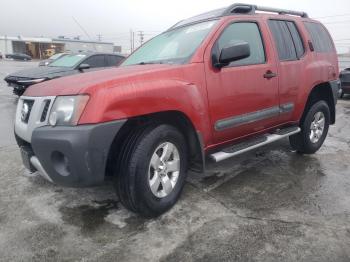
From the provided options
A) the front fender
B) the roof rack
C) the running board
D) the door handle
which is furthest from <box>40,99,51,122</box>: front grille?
the door handle

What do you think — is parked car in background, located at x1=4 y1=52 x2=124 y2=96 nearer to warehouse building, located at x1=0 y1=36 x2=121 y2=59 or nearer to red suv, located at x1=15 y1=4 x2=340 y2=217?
red suv, located at x1=15 y1=4 x2=340 y2=217

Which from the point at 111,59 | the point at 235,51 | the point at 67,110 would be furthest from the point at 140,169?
the point at 111,59

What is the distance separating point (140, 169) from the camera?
2.64 metres

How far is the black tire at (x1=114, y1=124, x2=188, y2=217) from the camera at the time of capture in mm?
2645

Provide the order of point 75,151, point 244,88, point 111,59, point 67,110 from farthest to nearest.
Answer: point 111,59 < point 244,88 < point 67,110 < point 75,151

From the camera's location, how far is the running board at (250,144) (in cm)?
330

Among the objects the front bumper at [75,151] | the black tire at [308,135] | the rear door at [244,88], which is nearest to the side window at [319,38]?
the black tire at [308,135]

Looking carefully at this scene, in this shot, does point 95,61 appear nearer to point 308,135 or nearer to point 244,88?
point 308,135

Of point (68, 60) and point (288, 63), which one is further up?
point (68, 60)

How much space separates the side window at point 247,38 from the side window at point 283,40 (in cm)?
31

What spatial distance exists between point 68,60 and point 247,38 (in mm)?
6730

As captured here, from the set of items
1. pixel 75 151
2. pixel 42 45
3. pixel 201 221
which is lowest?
pixel 201 221

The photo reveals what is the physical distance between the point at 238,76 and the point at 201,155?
2.95 feet

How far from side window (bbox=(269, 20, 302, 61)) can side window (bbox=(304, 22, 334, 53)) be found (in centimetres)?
59
